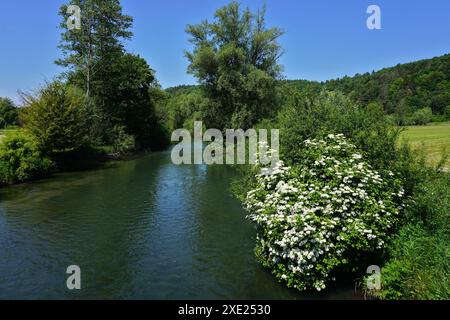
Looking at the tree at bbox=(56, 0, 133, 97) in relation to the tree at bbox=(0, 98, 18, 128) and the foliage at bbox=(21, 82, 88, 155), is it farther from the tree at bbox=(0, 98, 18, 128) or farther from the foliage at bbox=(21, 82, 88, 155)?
the tree at bbox=(0, 98, 18, 128)

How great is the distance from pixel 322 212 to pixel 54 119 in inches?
1051

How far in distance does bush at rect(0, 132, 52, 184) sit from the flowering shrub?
20.0 m

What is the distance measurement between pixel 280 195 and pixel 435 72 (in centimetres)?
12802

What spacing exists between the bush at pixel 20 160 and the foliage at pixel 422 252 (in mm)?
23584

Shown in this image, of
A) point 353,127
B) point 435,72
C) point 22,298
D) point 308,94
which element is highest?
point 435,72

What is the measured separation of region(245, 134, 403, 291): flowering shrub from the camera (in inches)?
346

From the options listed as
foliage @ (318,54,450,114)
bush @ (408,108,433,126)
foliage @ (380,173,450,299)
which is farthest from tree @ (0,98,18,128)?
foliage @ (380,173,450,299)

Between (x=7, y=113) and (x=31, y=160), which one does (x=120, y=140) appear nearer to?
(x=31, y=160)

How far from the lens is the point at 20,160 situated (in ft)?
83.6

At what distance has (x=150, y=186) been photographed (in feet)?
78.8

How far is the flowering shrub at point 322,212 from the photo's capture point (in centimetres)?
878

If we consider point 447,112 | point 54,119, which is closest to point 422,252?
point 54,119
